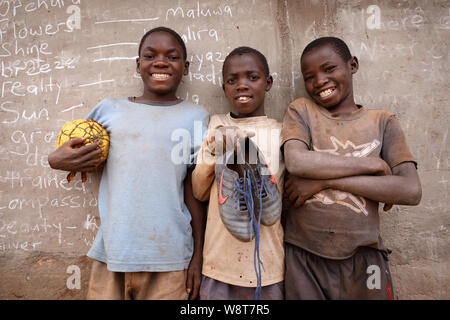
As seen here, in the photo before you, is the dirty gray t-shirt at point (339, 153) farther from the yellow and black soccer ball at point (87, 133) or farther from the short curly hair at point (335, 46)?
the yellow and black soccer ball at point (87, 133)

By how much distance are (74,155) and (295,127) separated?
1.31m

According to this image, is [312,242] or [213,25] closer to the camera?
[312,242]

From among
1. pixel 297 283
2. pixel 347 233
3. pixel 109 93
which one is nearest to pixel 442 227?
pixel 347 233

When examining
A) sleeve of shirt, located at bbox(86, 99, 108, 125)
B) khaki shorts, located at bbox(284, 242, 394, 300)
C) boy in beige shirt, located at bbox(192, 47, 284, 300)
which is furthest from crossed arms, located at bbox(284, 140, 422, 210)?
sleeve of shirt, located at bbox(86, 99, 108, 125)

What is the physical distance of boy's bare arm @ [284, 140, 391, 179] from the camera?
61.1 inches

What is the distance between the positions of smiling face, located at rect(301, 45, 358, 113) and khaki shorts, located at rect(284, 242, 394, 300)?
0.87m

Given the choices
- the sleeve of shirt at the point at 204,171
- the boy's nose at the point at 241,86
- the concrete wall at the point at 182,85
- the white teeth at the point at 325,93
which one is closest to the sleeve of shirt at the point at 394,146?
the white teeth at the point at 325,93

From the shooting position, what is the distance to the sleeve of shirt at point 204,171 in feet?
5.30

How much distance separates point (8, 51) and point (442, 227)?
3.51 metres

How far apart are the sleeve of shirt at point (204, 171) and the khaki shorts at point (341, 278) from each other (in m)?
0.65

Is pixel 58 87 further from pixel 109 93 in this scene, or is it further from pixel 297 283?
pixel 297 283

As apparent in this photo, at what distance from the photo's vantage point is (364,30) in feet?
7.27

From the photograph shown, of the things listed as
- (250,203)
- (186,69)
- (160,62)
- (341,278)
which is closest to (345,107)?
(250,203)

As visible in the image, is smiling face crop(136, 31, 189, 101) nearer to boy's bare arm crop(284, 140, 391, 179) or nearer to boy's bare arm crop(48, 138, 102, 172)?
boy's bare arm crop(48, 138, 102, 172)
